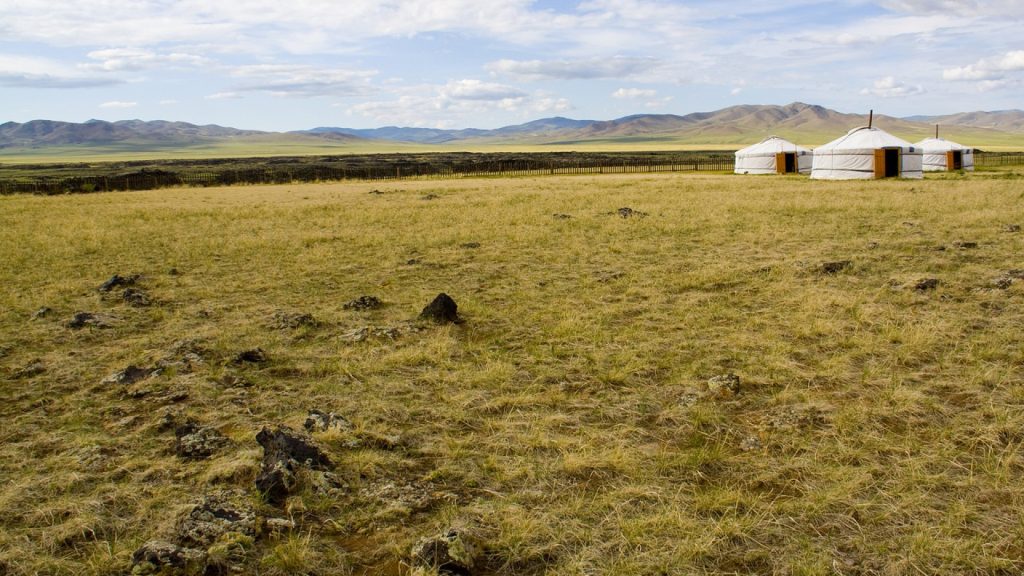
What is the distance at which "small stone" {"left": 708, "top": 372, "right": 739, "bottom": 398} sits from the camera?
5418mm

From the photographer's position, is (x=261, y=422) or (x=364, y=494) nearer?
(x=364, y=494)

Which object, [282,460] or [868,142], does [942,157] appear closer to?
[868,142]

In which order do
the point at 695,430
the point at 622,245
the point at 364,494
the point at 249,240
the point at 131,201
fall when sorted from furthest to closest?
the point at 131,201 < the point at 249,240 < the point at 622,245 < the point at 695,430 < the point at 364,494

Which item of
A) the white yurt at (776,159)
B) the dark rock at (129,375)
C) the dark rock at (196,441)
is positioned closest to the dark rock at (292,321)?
the dark rock at (129,375)

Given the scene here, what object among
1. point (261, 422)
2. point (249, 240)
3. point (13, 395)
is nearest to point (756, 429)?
point (261, 422)

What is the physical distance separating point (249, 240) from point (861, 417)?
13.2 meters

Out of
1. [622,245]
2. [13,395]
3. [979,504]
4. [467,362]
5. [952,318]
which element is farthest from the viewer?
[622,245]

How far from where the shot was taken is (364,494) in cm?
396

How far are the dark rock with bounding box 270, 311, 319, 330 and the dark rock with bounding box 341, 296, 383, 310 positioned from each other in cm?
72

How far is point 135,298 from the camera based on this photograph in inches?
360

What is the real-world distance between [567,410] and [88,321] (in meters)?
6.25

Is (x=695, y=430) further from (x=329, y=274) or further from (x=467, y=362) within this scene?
(x=329, y=274)

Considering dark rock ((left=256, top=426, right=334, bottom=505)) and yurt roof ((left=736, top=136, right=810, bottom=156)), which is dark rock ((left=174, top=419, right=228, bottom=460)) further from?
yurt roof ((left=736, top=136, right=810, bottom=156))

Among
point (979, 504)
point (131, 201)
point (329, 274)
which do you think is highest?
point (131, 201)
